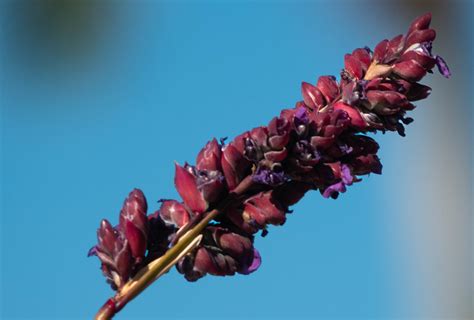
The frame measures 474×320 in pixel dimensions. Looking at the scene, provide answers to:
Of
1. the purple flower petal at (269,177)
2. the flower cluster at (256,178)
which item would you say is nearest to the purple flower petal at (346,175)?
the flower cluster at (256,178)

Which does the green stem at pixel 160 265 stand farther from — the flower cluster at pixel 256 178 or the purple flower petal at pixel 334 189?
the purple flower petal at pixel 334 189

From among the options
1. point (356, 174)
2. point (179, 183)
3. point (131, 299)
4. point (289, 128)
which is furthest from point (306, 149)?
point (131, 299)

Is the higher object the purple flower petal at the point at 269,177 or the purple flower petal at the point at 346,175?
the purple flower petal at the point at 269,177

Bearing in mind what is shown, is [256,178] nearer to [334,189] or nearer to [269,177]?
[269,177]

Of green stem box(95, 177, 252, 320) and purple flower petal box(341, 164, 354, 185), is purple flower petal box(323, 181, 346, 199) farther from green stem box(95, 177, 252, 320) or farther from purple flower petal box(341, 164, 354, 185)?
green stem box(95, 177, 252, 320)

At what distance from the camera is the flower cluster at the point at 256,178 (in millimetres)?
1690

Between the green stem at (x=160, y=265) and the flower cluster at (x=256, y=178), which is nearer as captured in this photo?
the green stem at (x=160, y=265)

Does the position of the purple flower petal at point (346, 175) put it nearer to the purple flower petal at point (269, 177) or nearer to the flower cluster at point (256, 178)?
the flower cluster at point (256, 178)

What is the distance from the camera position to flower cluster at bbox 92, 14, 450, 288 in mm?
1690

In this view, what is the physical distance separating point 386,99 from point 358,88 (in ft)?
0.25

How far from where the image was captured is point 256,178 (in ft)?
5.63

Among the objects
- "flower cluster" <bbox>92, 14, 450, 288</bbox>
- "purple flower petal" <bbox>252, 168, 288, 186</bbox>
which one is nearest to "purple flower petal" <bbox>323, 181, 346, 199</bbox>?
"flower cluster" <bbox>92, 14, 450, 288</bbox>

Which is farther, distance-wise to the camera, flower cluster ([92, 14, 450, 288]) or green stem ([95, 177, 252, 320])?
flower cluster ([92, 14, 450, 288])

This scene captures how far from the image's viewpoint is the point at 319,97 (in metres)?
1.90
